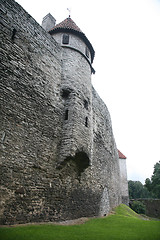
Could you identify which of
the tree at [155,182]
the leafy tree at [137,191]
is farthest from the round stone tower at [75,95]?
the leafy tree at [137,191]

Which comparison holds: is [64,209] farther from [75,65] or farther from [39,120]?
[75,65]

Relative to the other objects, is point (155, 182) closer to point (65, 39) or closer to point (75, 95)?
point (75, 95)

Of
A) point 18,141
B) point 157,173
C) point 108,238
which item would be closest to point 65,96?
point 18,141

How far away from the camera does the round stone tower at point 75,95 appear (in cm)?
812

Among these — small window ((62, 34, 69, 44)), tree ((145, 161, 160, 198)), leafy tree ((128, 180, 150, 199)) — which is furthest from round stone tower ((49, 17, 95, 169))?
leafy tree ((128, 180, 150, 199))

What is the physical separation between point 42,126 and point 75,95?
2.86m

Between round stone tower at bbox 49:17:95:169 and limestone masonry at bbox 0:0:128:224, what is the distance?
0.05 meters

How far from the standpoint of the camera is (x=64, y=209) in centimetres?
736

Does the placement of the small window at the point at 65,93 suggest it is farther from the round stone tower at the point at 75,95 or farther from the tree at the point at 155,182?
the tree at the point at 155,182

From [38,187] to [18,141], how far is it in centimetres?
202

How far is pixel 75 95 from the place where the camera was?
917cm

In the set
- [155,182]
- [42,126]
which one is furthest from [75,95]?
[155,182]

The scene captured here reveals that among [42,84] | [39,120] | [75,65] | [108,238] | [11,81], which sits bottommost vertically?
[108,238]

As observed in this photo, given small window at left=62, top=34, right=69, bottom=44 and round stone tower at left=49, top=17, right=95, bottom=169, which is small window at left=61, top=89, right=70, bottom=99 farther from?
small window at left=62, top=34, right=69, bottom=44
